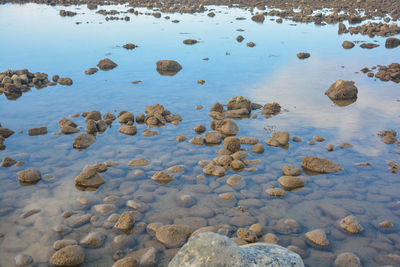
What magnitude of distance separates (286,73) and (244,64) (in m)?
3.73

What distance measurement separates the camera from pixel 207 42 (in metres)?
36.4

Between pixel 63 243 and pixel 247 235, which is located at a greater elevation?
pixel 247 235

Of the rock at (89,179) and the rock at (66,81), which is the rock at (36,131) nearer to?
the rock at (89,179)

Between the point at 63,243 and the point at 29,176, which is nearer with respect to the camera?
the point at 63,243

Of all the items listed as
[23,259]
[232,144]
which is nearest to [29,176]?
[23,259]

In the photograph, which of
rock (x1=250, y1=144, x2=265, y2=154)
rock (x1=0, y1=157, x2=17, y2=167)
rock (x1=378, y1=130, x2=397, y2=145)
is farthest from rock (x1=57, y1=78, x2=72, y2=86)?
rock (x1=378, y1=130, x2=397, y2=145)

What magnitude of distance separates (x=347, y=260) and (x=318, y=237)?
3.03 ft

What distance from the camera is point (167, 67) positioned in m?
26.0

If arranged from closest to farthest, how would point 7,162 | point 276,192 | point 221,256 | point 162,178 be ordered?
1. point 221,256
2. point 276,192
3. point 162,178
4. point 7,162

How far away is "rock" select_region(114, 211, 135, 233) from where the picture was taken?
976 cm

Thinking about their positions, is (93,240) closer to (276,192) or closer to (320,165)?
(276,192)

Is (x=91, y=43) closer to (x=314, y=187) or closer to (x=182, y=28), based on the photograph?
(x=182, y=28)

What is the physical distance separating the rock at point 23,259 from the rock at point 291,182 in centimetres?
778

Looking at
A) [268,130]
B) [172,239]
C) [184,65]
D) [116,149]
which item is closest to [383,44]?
[184,65]
